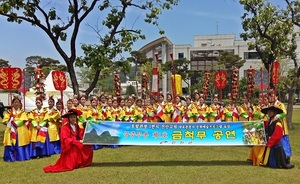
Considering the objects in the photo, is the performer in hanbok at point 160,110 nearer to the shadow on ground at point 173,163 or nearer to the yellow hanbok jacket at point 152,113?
the yellow hanbok jacket at point 152,113

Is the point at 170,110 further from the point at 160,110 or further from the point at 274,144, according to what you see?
the point at 274,144

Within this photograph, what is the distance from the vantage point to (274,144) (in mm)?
6953

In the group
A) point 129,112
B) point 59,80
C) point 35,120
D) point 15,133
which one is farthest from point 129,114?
point 15,133

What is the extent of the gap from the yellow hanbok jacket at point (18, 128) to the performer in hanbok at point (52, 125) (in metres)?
0.57

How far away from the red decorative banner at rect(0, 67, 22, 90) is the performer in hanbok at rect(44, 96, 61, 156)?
985mm

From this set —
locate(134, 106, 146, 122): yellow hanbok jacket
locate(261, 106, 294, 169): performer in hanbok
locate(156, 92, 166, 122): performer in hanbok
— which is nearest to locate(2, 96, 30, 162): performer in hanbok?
locate(134, 106, 146, 122): yellow hanbok jacket

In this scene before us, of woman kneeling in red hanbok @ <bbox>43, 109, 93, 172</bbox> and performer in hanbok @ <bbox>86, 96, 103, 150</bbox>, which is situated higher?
performer in hanbok @ <bbox>86, 96, 103, 150</bbox>

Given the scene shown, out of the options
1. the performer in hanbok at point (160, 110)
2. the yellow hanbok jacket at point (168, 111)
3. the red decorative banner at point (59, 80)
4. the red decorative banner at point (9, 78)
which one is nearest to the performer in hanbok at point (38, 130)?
Result: the red decorative banner at point (9, 78)

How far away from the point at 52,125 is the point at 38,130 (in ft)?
1.34

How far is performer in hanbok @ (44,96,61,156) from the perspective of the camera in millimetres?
8688

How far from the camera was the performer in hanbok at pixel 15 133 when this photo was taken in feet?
26.6

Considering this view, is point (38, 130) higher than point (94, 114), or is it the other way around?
point (94, 114)

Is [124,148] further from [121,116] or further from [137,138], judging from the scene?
[137,138]

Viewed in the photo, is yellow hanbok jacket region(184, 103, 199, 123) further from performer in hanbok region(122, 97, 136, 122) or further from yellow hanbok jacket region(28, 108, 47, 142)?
yellow hanbok jacket region(28, 108, 47, 142)
